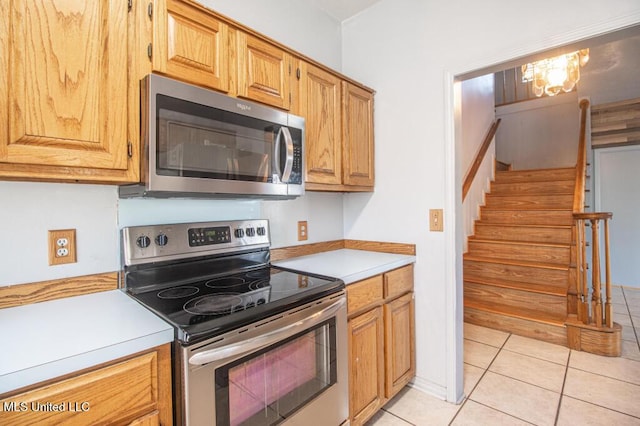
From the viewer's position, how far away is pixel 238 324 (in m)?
0.97

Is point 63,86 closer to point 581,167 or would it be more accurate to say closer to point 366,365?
point 366,365

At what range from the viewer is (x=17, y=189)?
1.10 meters

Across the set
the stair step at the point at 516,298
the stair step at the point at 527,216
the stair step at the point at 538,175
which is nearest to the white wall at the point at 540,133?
the stair step at the point at 538,175

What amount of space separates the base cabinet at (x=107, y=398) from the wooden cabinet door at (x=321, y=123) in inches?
44.3

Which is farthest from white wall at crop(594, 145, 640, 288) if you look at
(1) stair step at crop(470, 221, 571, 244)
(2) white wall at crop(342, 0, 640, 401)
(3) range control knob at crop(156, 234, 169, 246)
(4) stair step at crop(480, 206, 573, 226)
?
(3) range control knob at crop(156, 234, 169, 246)

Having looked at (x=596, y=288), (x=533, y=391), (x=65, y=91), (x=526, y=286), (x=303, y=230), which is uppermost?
(x=65, y=91)

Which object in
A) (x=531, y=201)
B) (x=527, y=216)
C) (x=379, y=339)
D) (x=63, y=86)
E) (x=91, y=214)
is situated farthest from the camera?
(x=531, y=201)

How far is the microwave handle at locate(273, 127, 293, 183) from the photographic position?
1.45 metres

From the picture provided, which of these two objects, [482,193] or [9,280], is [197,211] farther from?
[482,193]

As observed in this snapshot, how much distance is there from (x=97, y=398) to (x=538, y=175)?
544cm

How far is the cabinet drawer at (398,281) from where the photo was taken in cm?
173

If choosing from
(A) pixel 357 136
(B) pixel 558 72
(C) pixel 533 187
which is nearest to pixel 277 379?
(A) pixel 357 136

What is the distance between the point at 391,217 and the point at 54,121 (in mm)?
1794

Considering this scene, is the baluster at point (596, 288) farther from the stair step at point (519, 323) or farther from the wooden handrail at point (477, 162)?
the wooden handrail at point (477, 162)
